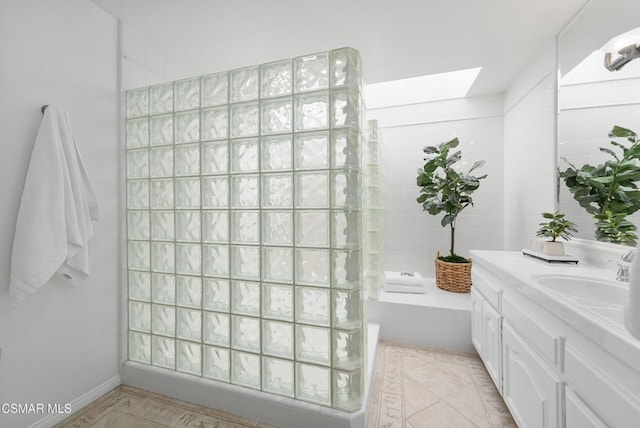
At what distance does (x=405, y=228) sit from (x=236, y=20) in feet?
8.23

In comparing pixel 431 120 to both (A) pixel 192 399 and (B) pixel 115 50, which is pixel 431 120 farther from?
(A) pixel 192 399

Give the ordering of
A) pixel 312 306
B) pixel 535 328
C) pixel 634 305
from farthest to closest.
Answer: pixel 312 306 → pixel 535 328 → pixel 634 305

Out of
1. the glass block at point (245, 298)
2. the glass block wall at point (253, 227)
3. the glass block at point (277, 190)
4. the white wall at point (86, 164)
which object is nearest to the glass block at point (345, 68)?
the glass block wall at point (253, 227)

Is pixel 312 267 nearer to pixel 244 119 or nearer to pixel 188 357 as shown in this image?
pixel 244 119

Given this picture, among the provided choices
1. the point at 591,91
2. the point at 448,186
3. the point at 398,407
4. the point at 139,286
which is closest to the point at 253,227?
the point at 139,286

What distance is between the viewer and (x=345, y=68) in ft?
4.31

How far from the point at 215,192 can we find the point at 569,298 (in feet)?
5.60

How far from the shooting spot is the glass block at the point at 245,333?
153 cm

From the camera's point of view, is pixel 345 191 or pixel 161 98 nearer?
pixel 345 191

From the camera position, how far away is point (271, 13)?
170 cm

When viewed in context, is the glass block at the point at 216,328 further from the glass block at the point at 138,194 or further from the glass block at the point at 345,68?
the glass block at the point at 345,68

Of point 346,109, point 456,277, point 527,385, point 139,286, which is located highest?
point 346,109

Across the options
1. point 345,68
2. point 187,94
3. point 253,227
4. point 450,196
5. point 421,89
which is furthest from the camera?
point 421,89

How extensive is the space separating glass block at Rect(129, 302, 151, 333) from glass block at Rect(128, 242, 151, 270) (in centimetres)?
25
